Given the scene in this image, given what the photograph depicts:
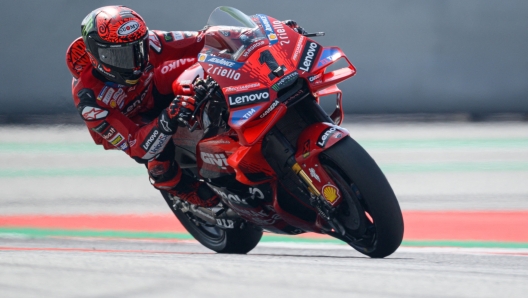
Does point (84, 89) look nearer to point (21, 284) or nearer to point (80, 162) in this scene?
point (21, 284)

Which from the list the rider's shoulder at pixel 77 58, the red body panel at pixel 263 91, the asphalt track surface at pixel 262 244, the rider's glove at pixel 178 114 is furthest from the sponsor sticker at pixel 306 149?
the rider's shoulder at pixel 77 58

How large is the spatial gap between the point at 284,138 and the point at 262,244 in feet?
5.78

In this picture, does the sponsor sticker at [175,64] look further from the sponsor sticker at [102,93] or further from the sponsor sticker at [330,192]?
the sponsor sticker at [330,192]

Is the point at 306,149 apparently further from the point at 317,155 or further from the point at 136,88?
the point at 136,88

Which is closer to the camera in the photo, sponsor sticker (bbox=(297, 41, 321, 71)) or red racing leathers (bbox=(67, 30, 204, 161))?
sponsor sticker (bbox=(297, 41, 321, 71))

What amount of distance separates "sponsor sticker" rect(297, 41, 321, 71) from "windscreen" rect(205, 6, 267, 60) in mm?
217

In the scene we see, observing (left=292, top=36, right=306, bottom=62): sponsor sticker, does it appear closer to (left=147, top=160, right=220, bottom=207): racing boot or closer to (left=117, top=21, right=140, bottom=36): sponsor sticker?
(left=117, top=21, right=140, bottom=36): sponsor sticker

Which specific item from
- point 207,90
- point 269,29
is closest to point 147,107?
point 207,90

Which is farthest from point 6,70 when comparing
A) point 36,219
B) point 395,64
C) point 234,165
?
point 234,165

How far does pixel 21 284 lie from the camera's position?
98.0 inches

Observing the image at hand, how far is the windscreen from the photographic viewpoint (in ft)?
11.3

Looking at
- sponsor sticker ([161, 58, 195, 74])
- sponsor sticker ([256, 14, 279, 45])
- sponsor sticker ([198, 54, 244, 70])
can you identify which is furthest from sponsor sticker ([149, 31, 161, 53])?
sponsor sticker ([256, 14, 279, 45])

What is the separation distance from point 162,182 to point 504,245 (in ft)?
6.85

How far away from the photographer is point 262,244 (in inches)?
199
